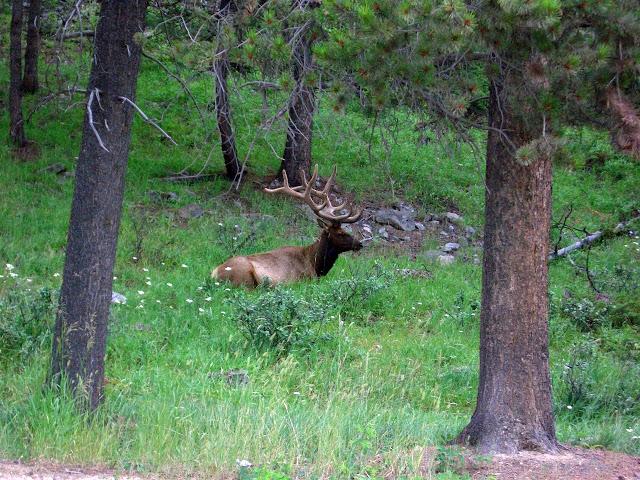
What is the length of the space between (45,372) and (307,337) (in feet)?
10.9

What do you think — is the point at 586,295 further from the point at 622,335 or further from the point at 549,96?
the point at 549,96

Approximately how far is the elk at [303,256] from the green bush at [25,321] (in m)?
3.72

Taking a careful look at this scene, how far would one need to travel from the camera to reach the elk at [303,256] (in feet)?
41.9

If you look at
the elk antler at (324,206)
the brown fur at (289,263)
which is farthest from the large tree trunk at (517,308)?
the elk antler at (324,206)

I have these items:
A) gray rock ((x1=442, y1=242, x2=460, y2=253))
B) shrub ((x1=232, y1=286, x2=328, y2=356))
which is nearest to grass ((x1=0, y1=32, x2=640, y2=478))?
shrub ((x1=232, y1=286, x2=328, y2=356))

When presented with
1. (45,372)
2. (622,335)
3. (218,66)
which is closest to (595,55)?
(218,66)

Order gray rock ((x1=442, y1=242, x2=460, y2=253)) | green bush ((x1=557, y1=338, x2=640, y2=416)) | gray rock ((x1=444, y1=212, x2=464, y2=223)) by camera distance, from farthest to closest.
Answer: gray rock ((x1=444, y1=212, x2=464, y2=223))
gray rock ((x1=442, y1=242, x2=460, y2=253))
green bush ((x1=557, y1=338, x2=640, y2=416))

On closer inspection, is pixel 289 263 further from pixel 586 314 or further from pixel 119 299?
pixel 586 314

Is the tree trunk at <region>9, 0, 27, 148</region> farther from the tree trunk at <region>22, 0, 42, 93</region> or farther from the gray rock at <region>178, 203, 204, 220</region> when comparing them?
the gray rock at <region>178, 203, 204, 220</region>

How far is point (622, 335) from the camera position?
1111cm

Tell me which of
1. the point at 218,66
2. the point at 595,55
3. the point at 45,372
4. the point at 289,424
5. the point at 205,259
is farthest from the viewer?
the point at 205,259

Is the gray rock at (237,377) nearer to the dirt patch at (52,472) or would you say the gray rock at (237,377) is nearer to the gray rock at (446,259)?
the dirt patch at (52,472)

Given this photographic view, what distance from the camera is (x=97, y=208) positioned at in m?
6.22

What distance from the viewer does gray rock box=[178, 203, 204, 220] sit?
15.7 meters
